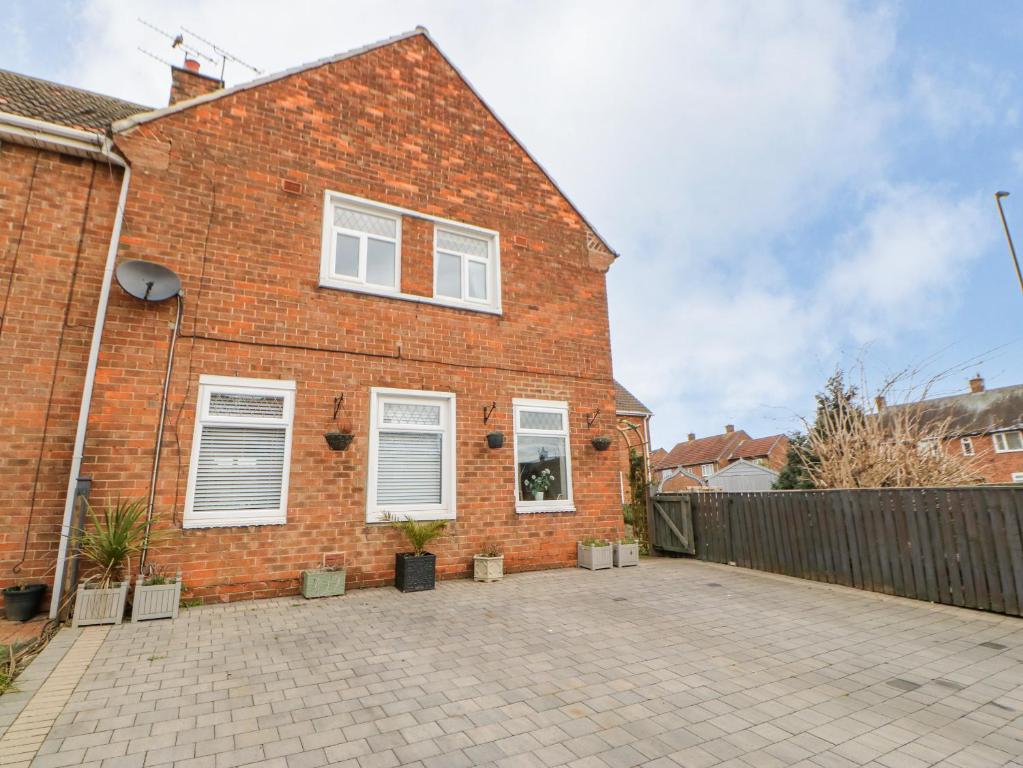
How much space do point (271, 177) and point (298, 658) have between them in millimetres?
6236

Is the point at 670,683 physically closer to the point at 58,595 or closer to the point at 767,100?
the point at 58,595

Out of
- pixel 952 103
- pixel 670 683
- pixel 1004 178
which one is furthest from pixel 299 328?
pixel 1004 178

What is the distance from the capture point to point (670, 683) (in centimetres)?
340

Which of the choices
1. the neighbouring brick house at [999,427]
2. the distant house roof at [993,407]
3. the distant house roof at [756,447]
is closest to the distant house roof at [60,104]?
the neighbouring brick house at [999,427]

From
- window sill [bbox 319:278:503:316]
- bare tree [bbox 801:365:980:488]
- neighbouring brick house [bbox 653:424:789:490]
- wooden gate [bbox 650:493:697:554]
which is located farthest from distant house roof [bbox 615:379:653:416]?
neighbouring brick house [bbox 653:424:789:490]

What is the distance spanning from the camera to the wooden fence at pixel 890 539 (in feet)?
17.8

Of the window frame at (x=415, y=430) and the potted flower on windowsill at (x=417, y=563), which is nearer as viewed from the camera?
the potted flower on windowsill at (x=417, y=563)

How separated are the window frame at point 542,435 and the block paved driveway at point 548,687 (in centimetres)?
219

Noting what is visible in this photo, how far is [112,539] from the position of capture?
491 cm

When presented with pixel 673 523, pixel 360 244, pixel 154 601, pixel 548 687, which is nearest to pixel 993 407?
pixel 673 523

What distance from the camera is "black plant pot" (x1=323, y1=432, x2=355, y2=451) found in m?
6.25

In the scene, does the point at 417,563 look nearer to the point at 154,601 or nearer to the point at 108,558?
the point at 154,601

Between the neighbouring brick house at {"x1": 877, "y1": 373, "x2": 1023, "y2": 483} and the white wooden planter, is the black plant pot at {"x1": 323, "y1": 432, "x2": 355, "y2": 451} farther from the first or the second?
the neighbouring brick house at {"x1": 877, "y1": 373, "x2": 1023, "y2": 483}

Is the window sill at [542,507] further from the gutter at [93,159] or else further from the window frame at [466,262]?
the gutter at [93,159]
